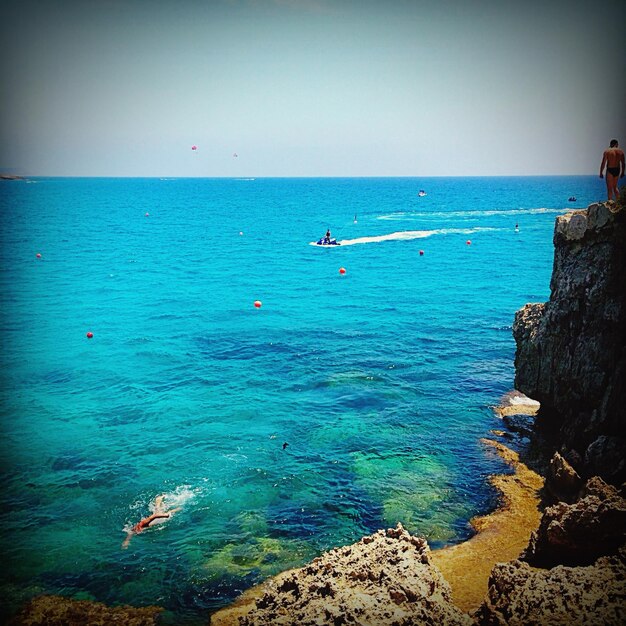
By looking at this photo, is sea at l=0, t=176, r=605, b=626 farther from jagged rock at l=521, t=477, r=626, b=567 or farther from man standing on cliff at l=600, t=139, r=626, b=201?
man standing on cliff at l=600, t=139, r=626, b=201

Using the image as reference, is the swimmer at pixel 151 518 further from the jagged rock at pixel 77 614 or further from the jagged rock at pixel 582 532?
the jagged rock at pixel 582 532

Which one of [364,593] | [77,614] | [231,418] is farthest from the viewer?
[231,418]

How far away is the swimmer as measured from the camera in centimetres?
1580

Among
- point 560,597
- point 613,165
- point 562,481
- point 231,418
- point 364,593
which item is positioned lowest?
point 231,418

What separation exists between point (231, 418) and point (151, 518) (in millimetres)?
7786

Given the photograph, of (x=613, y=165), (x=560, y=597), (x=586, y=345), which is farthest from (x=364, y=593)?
(x=613, y=165)

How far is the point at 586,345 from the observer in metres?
17.0

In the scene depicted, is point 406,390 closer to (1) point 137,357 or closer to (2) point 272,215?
(1) point 137,357

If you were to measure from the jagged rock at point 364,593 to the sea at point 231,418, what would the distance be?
12.7ft

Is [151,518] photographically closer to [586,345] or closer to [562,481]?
[562,481]

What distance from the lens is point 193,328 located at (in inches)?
1475

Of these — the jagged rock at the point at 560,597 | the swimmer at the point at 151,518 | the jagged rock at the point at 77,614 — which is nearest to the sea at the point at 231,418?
the swimmer at the point at 151,518

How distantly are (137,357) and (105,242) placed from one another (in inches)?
2140

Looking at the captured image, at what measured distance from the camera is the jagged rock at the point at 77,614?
12164mm
